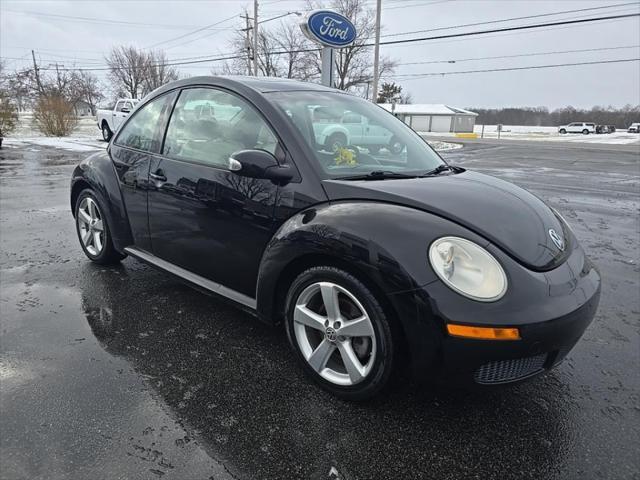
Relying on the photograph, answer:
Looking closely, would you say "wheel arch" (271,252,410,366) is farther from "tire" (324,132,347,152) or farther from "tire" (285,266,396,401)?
"tire" (324,132,347,152)

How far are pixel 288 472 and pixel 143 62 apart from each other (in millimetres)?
67719

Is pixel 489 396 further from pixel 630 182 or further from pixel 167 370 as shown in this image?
pixel 630 182

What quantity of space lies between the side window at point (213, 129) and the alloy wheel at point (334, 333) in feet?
2.96

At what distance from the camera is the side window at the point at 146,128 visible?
3359 millimetres

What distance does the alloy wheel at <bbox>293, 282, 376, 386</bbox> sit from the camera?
2156 mm

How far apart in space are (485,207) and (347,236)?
74 cm

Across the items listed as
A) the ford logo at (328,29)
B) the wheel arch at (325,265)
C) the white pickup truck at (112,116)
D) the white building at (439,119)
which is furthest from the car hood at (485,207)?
the white building at (439,119)

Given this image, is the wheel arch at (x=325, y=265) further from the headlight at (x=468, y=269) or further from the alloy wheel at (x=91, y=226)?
the alloy wheel at (x=91, y=226)

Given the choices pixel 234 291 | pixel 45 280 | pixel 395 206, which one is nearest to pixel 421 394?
pixel 395 206

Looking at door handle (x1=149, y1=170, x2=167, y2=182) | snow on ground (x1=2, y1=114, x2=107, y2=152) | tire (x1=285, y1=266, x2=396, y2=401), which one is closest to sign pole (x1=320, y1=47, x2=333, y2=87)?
door handle (x1=149, y1=170, x2=167, y2=182)

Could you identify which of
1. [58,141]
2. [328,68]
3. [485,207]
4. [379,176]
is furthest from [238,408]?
[58,141]

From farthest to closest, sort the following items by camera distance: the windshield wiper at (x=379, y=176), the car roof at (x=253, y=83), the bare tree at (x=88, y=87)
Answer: the bare tree at (x=88, y=87) → the car roof at (x=253, y=83) → the windshield wiper at (x=379, y=176)

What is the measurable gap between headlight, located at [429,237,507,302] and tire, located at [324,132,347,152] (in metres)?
0.98

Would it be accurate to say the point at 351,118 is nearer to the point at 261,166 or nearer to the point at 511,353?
the point at 261,166
